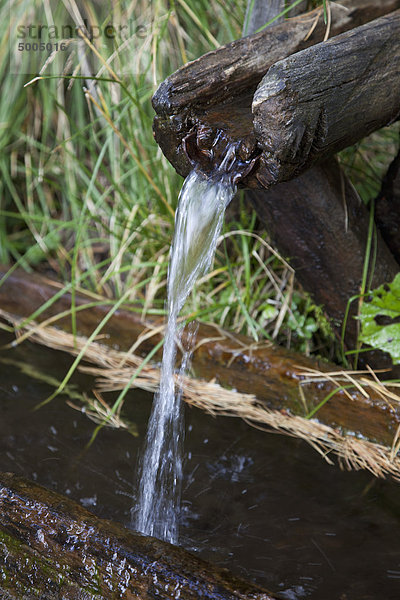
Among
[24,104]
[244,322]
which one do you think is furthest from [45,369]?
[24,104]

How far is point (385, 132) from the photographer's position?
8.54 ft

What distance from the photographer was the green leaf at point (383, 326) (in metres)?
1.92

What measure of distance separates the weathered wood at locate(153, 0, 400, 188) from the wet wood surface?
84 centimetres

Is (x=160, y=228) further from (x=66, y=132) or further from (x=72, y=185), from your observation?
(x=66, y=132)

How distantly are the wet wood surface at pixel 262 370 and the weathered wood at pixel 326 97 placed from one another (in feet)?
2.67

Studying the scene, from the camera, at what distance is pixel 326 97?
56.1 inches

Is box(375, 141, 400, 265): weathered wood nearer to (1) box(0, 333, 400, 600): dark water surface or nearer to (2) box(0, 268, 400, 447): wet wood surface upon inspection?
(2) box(0, 268, 400, 447): wet wood surface

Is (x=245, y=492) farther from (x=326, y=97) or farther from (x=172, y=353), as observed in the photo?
(x=326, y=97)

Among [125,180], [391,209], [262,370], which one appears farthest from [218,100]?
[125,180]

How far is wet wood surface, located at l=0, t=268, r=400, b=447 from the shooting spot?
202cm

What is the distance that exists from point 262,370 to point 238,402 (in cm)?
15

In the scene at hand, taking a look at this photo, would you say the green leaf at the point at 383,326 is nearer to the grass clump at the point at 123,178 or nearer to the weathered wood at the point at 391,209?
the weathered wood at the point at 391,209

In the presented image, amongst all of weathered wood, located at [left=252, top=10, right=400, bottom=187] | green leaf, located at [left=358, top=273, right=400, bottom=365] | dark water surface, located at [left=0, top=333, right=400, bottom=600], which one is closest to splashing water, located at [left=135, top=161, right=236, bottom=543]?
dark water surface, located at [left=0, top=333, right=400, bottom=600]

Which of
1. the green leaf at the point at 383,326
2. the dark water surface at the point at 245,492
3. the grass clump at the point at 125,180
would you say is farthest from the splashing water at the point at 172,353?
the green leaf at the point at 383,326
